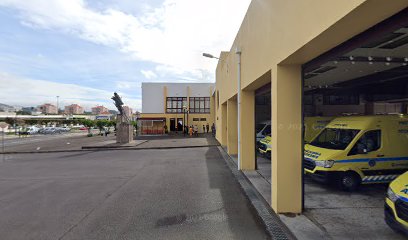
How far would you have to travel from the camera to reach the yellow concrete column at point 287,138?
493 cm

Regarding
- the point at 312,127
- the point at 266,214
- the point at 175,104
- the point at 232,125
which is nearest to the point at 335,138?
the point at 312,127

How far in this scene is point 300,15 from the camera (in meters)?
3.84

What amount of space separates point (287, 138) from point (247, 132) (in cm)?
455

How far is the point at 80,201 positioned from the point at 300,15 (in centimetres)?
680

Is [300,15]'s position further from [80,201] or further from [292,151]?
[80,201]

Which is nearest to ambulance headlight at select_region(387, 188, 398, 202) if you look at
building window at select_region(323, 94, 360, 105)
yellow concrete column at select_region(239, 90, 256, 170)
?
yellow concrete column at select_region(239, 90, 256, 170)

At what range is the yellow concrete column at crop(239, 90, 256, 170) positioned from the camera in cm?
937

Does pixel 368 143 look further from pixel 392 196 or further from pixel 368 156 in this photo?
pixel 392 196

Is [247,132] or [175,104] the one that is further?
[175,104]

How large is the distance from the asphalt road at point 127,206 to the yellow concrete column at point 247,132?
1.16m

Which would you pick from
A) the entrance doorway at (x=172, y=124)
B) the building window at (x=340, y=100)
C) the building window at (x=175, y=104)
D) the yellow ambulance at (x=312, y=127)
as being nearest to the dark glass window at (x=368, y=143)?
the yellow ambulance at (x=312, y=127)

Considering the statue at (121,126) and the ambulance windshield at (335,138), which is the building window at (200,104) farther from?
the ambulance windshield at (335,138)

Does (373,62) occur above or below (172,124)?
above

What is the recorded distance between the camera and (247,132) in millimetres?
9539
